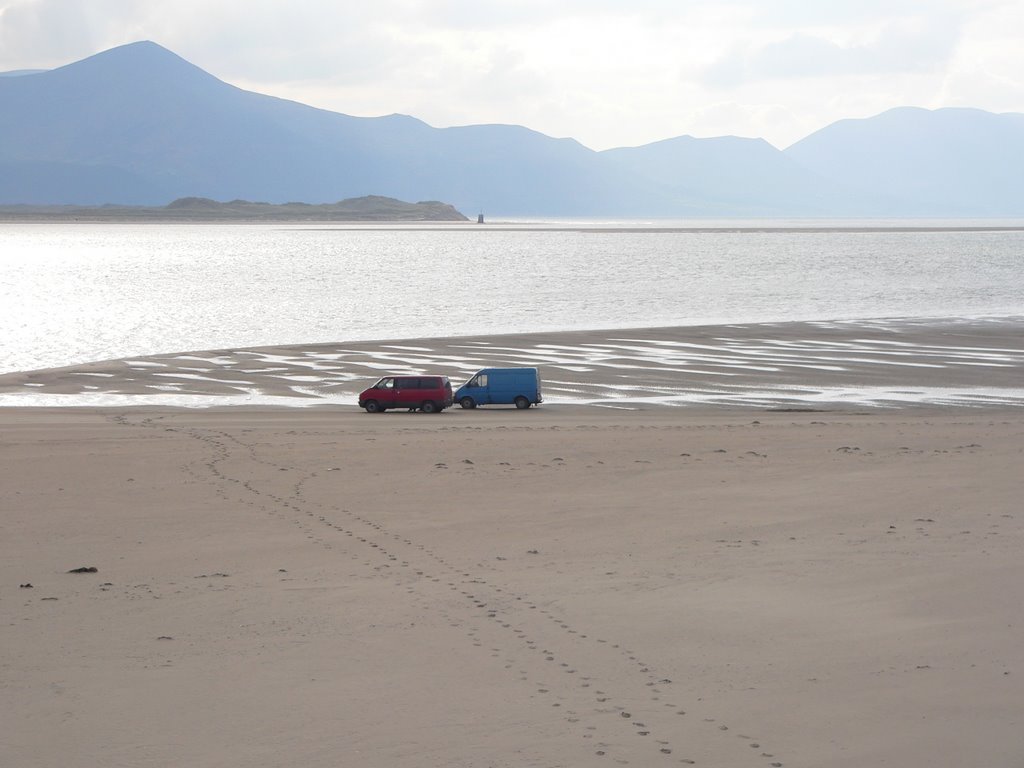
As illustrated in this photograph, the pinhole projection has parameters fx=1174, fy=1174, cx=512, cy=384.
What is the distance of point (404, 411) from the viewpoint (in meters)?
30.2

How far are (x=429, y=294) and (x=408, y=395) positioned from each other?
49834mm

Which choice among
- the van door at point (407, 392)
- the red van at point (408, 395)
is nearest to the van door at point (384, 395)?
the red van at point (408, 395)

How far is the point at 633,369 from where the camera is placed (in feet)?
125

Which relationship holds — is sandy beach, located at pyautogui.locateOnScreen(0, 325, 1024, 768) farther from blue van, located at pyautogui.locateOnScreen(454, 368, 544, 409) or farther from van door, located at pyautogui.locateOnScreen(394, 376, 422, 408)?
blue van, located at pyautogui.locateOnScreen(454, 368, 544, 409)

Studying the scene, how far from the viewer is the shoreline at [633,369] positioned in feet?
107

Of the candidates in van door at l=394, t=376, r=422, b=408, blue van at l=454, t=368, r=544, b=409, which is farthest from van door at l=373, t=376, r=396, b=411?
blue van at l=454, t=368, r=544, b=409

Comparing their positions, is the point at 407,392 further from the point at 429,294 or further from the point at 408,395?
the point at 429,294

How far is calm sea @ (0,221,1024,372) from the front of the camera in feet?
181

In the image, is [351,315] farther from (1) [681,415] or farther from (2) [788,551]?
(2) [788,551]

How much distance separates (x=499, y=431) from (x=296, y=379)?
1353 centimetres

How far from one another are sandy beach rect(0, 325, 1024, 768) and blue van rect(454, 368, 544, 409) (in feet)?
20.7

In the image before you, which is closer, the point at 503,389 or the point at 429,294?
the point at 503,389

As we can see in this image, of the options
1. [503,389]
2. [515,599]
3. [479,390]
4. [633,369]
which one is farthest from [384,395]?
[515,599]

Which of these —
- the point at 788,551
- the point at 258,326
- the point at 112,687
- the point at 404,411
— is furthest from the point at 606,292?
the point at 112,687
